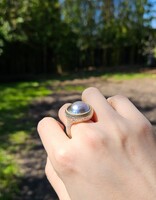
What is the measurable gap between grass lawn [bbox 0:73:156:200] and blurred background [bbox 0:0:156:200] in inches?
0.7

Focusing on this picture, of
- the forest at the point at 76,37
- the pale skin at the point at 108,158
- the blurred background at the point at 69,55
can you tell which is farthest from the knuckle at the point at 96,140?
the forest at the point at 76,37

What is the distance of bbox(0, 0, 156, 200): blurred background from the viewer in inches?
351

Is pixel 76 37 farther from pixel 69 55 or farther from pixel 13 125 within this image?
pixel 13 125

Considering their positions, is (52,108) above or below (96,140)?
below

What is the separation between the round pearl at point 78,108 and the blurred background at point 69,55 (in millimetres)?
5618

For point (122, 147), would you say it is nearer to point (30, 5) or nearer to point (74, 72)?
point (30, 5)

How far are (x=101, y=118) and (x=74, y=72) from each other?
1428 centimetres

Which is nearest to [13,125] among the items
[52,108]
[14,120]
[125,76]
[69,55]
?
[14,120]

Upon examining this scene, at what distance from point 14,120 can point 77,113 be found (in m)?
6.55

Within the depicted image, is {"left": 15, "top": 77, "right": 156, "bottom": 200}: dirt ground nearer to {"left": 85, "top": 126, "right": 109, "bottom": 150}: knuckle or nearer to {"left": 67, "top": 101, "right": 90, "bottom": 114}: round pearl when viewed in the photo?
{"left": 67, "top": 101, "right": 90, "bottom": 114}: round pearl

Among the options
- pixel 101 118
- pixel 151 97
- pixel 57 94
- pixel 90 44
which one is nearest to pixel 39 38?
pixel 90 44

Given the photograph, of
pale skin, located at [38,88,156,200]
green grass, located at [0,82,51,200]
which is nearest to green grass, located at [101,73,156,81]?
green grass, located at [0,82,51,200]

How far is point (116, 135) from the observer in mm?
774

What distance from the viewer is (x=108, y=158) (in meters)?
0.75
